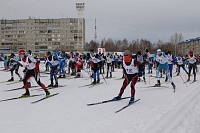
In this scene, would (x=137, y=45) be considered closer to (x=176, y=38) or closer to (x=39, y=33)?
(x=176, y=38)

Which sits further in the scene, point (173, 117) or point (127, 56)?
point (127, 56)

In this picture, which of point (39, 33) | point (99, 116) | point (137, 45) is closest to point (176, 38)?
point (137, 45)

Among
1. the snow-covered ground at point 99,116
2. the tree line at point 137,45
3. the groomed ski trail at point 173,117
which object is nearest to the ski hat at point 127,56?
the snow-covered ground at point 99,116

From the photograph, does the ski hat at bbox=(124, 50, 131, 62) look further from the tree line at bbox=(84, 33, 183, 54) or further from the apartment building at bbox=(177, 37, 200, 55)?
the apartment building at bbox=(177, 37, 200, 55)

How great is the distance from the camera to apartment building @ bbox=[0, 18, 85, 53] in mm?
108250

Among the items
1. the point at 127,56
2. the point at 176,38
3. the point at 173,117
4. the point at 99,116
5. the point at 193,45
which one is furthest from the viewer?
the point at 193,45

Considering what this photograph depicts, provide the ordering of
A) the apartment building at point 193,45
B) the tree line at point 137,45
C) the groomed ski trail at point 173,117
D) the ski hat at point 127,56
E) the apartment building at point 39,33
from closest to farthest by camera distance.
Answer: the groomed ski trail at point 173,117, the ski hat at point 127,56, the tree line at point 137,45, the apartment building at point 39,33, the apartment building at point 193,45

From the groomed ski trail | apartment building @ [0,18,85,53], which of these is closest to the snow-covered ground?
the groomed ski trail

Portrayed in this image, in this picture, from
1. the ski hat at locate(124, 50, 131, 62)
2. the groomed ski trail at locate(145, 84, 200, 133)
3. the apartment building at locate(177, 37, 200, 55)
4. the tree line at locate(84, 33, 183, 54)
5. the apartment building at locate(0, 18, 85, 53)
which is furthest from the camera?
the apartment building at locate(177, 37, 200, 55)

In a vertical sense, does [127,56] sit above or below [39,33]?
below

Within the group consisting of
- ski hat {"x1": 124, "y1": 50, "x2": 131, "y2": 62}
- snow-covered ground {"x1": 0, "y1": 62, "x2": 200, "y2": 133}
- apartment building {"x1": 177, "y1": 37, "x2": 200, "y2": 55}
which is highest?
apartment building {"x1": 177, "y1": 37, "x2": 200, "y2": 55}

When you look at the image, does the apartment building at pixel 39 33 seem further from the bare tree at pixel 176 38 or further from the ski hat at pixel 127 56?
the ski hat at pixel 127 56

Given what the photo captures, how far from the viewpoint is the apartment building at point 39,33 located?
355 feet

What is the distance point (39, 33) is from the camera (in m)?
110
